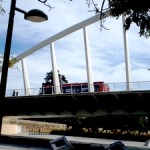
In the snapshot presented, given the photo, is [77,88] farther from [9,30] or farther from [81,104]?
[9,30]

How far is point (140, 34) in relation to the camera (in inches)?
592

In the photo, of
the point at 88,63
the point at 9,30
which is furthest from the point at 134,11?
the point at 88,63

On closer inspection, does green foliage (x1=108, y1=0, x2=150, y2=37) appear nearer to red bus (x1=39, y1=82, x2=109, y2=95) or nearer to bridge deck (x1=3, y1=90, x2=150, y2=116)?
bridge deck (x1=3, y1=90, x2=150, y2=116)

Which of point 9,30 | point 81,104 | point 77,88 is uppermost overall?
point 77,88

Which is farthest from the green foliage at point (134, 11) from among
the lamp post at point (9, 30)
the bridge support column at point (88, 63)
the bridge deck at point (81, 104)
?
the bridge support column at point (88, 63)

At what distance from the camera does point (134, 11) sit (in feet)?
45.5

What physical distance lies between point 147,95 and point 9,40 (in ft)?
133

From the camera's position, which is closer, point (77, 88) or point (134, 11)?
point (134, 11)

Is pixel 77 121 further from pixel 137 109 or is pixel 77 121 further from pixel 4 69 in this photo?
pixel 4 69

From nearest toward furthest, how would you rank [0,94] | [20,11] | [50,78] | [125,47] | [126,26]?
[0,94]
[20,11]
[126,26]
[125,47]
[50,78]

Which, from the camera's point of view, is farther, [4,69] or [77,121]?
[77,121]

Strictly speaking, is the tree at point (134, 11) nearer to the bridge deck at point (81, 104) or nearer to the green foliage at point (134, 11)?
the green foliage at point (134, 11)

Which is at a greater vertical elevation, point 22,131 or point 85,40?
point 85,40

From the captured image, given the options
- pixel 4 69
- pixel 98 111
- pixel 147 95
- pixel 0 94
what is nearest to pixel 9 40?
pixel 4 69
